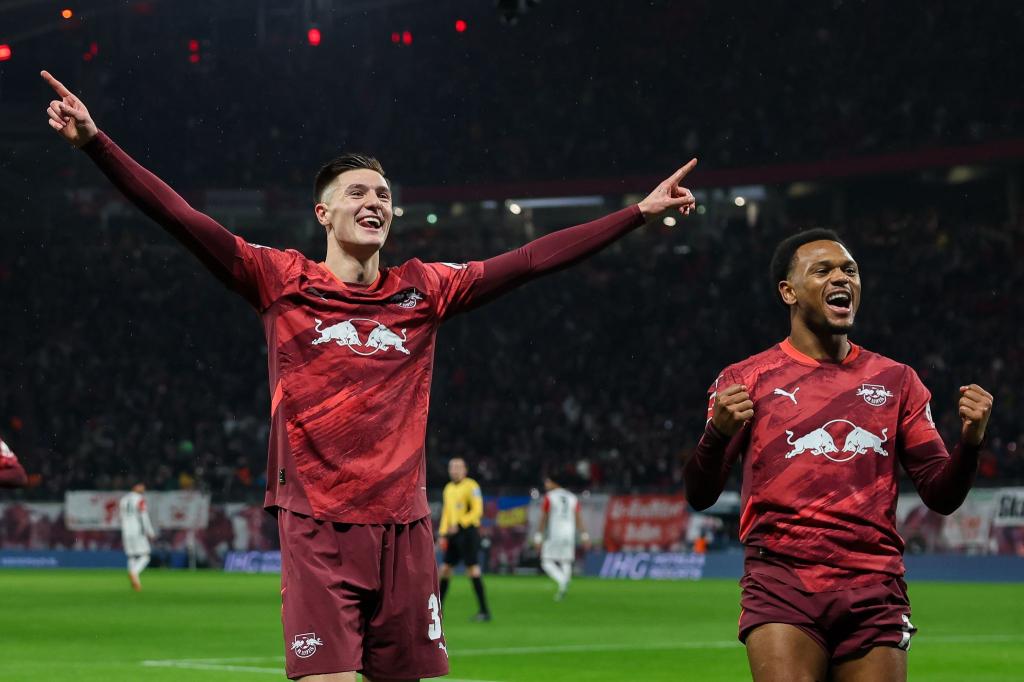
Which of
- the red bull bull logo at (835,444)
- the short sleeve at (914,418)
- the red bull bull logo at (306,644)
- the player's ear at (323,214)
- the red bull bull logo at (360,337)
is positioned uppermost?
the player's ear at (323,214)

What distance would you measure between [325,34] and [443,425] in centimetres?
1388

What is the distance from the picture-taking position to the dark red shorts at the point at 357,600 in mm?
5391

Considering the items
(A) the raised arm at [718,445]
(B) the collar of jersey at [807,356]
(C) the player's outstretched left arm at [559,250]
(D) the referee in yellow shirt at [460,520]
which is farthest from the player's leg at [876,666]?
(D) the referee in yellow shirt at [460,520]

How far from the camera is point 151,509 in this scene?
132 ft

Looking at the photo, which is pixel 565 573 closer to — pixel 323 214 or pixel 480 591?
pixel 480 591

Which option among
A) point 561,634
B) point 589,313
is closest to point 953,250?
point 589,313

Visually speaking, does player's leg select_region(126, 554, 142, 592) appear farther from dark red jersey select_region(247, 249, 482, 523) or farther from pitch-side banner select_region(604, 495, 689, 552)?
dark red jersey select_region(247, 249, 482, 523)

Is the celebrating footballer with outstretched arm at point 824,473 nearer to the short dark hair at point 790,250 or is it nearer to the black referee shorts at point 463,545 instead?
the short dark hair at point 790,250

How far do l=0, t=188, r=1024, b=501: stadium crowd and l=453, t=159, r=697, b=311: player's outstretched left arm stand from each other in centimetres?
3370

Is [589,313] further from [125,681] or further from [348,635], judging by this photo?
[348,635]

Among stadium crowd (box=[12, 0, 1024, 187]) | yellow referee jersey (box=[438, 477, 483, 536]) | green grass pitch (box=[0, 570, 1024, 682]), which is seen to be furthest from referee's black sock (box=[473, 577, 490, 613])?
stadium crowd (box=[12, 0, 1024, 187])

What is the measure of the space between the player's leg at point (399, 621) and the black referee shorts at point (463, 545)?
1719 cm

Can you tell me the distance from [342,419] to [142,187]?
1073 mm

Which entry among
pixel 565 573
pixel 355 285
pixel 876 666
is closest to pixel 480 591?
pixel 565 573
